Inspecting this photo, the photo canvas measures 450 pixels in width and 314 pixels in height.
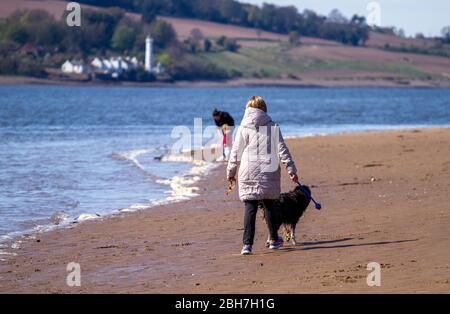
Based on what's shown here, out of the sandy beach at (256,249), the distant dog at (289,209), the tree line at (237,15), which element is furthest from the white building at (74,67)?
the distant dog at (289,209)

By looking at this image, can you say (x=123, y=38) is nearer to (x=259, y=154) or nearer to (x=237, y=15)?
(x=237, y=15)

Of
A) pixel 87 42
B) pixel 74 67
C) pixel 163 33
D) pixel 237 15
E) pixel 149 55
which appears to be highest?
pixel 237 15

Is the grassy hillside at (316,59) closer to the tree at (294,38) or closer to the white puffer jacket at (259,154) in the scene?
the tree at (294,38)

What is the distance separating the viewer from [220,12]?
16562 centimetres

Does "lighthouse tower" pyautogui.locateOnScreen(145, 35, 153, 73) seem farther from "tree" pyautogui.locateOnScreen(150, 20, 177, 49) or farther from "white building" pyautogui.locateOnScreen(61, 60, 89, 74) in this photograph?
"white building" pyautogui.locateOnScreen(61, 60, 89, 74)

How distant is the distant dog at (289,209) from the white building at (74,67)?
125509 millimetres

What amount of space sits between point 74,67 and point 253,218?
423ft

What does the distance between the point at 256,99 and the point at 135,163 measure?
45.2ft

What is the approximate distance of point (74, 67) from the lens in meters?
137

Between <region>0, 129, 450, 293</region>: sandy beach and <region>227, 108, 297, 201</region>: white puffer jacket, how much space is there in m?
0.76

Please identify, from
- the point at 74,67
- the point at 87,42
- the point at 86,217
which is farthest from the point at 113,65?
the point at 86,217

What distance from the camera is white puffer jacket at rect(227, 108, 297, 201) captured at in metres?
10.5

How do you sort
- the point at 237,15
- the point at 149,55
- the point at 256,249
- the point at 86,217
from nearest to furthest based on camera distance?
the point at 256,249 < the point at 86,217 < the point at 149,55 < the point at 237,15

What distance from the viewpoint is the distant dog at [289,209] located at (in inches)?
433
